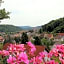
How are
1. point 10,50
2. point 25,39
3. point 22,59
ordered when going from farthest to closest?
point 25,39 < point 10,50 < point 22,59

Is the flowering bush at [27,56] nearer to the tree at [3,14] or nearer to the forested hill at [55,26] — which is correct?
the tree at [3,14]

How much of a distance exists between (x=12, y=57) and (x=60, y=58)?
595 mm

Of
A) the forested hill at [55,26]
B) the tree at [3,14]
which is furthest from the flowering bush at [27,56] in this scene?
the forested hill at [55,26]

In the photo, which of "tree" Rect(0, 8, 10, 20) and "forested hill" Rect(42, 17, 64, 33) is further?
"forested hill" Rect(42, 17, 64, 33)

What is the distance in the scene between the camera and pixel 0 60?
4.60 meters

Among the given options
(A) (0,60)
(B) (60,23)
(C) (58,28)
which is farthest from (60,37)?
(A) (0,60)

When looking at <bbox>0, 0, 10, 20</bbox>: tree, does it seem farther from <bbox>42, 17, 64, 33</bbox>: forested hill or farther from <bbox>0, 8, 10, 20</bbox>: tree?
<bbox>42, 17, 64, 33</bbox>: forested hill

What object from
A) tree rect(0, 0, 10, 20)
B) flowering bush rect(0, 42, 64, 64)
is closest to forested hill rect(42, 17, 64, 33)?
tree rect(0, 0, 10, 20)

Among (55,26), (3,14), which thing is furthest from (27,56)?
(55,26)

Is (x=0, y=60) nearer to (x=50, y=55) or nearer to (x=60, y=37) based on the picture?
(x=50, y=55)

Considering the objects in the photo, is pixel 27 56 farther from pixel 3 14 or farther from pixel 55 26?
pixel 55 26

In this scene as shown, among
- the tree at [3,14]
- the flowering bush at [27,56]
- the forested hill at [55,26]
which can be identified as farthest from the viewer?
the forested hill at [55,26]

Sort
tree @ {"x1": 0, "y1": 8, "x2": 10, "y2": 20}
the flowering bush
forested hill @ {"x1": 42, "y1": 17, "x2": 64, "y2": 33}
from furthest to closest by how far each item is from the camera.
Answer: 1. forested hill @ {"x1": 42, "y1": 17, "x2": 64, "y2": 33}
2. tree @ {"x1": 0, "y1": 8, "x2": 10, "y2": 20}
3. the flowering bush

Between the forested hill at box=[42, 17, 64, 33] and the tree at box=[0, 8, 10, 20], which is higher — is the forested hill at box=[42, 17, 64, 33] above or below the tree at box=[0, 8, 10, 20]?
below
